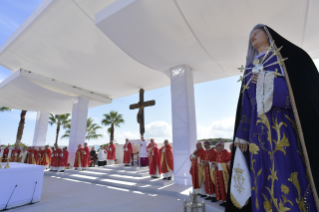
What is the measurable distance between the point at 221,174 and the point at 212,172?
0.31m

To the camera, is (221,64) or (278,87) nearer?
(278,87)

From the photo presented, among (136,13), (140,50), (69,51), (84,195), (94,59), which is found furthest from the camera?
(94,59)

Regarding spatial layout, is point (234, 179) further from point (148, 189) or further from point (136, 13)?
point (148, 189)

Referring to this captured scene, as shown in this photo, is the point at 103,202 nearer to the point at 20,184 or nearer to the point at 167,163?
the point at 20,184

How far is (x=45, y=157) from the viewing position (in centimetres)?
1216

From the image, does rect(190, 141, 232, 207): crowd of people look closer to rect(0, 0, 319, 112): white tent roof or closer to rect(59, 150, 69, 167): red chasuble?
rect(0, 0, 319, 112): white tent roof

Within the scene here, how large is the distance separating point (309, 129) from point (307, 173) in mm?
297

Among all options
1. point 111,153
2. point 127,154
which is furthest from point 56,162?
point 127,154

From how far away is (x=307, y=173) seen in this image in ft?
3.89

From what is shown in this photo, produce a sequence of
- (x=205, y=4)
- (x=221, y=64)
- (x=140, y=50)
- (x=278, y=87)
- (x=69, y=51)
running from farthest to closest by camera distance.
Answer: (x=69, y=51) < (x=221, y=64) < (x=140, y=50) < (x=205, y=4) < (x=278, y=87)

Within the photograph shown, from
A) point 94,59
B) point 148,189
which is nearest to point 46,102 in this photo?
point 94,59

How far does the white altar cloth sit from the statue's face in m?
5.67

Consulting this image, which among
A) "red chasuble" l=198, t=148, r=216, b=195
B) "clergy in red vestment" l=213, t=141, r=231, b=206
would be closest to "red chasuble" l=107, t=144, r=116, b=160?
"red chasuble" l=198, t=148, r=216, b=195

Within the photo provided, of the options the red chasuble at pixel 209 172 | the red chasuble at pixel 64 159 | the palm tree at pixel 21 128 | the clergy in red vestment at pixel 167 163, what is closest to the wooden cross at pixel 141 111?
the clergy in red vestment at pixel 167 163
